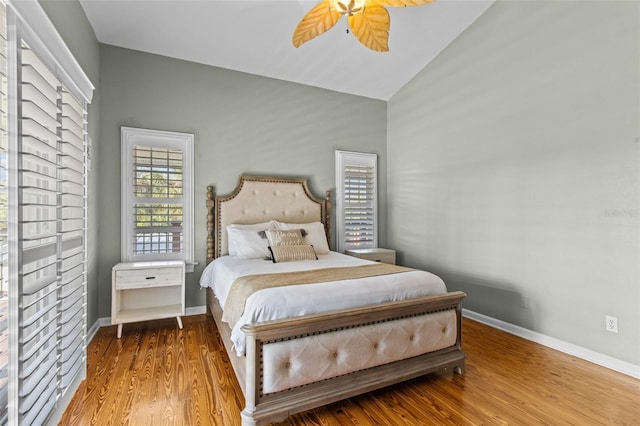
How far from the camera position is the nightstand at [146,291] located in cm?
317

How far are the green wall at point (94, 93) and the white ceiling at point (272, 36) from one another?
0.69ft

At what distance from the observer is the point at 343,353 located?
2.02m

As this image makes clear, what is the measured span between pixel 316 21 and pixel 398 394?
2.79 metres

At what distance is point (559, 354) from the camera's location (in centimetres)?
282

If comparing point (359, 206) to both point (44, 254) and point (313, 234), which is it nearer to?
point (313, 234)

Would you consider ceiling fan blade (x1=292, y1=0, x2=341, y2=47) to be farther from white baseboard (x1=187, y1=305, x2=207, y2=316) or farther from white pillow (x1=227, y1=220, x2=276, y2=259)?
white baseboard (x1=187, y1=305, x2=207, y2=316)

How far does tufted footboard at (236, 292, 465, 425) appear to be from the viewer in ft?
5.93

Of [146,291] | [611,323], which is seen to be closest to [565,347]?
[611,323]

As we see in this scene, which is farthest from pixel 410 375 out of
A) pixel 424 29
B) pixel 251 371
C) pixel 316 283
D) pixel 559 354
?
pixel 424 29

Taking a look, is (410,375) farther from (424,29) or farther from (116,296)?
(424,29)

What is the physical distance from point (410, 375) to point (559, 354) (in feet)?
5.24

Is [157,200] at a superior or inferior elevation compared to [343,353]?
superior

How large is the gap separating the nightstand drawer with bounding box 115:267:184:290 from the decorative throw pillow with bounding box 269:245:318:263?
101 cm

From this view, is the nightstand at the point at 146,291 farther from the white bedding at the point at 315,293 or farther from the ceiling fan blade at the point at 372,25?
the ceiling fan blade at the point at 372,25
